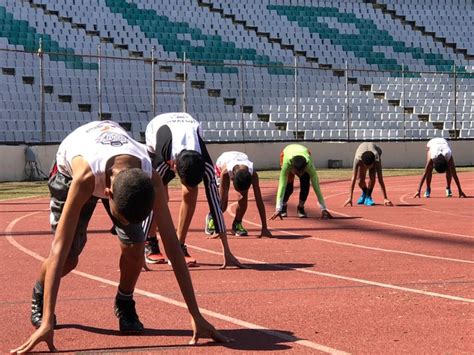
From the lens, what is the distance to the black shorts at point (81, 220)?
20.8 ft

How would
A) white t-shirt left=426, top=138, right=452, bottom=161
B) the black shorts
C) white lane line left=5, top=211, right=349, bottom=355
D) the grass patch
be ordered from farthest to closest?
the grass patch
white t-shirt left=426, top=138, right=452, bottom=161
the black shorts
white lane line left=5, top=211, right=349, bottom=355

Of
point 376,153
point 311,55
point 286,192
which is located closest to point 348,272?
point 286,192

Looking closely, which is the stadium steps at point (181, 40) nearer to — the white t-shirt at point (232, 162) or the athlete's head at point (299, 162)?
the athlete's head at point (299, 162)

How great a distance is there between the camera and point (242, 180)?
11.9m

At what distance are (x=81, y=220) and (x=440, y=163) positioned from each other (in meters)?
15.5

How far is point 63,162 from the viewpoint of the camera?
21.4 ft

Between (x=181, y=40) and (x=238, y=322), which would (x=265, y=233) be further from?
(x=181, y=40)

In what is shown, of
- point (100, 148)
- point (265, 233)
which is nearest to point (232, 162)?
point (265, 233)

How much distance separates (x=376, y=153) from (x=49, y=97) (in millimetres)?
15748

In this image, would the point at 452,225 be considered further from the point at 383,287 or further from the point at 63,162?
the point at 63,162

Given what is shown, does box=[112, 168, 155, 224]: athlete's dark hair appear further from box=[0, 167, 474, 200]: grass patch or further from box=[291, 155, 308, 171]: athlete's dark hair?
box=[0, 167, 474, 200]: grass patch

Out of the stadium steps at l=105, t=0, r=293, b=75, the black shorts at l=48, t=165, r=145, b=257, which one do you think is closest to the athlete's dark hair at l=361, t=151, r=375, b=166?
the black shorts at l=48, t=165, r=145, b=257

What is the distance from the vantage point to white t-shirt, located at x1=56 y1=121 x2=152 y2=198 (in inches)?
227

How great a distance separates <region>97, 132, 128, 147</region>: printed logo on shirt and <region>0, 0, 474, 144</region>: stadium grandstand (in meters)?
22.2
